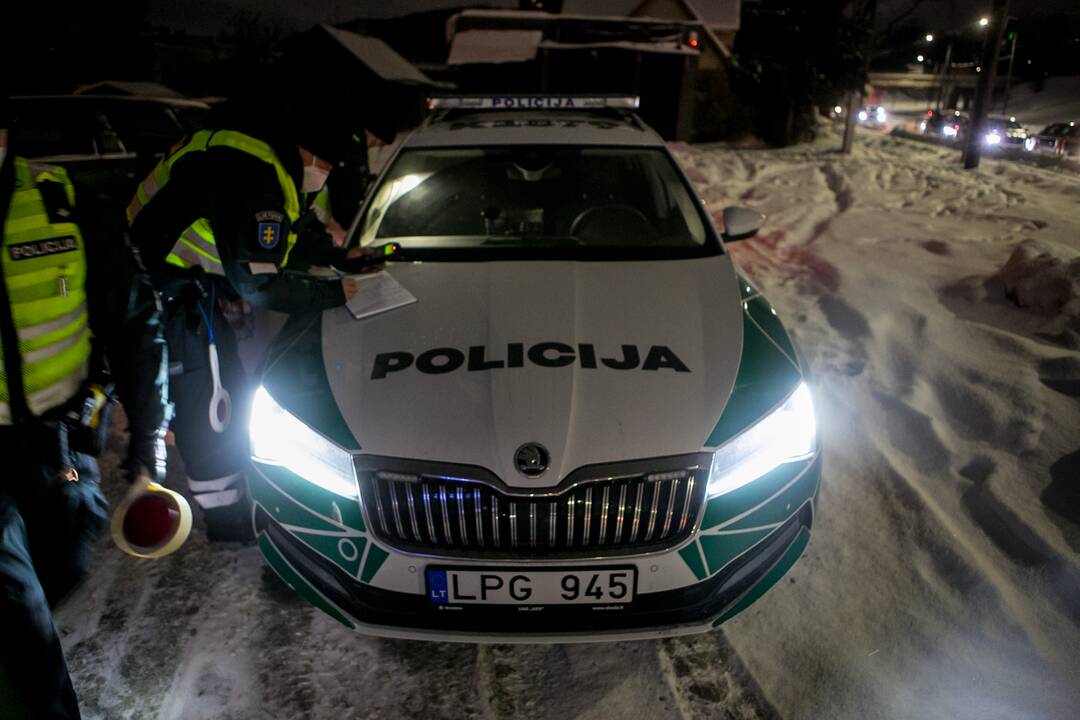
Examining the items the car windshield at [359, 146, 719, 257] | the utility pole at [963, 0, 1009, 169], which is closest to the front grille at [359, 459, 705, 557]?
the car windshield at [359, 146, 719, 257]

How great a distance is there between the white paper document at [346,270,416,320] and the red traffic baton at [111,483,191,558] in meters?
1.01

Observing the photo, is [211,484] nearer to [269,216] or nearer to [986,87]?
[269,216]

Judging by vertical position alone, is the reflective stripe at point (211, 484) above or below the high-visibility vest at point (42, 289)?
below

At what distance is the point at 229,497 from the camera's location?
9.36ft

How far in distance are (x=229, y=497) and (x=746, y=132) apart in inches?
818

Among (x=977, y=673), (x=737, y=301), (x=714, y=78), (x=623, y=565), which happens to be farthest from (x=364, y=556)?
(x=714, y=78)

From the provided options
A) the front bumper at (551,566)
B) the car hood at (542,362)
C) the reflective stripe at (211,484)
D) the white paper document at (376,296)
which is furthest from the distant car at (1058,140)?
the reflective stripe at (211,484)

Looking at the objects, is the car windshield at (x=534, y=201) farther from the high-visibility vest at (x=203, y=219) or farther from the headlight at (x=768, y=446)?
the headlight at (x=768, y=446)

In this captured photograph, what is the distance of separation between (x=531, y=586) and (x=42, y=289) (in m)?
1.36

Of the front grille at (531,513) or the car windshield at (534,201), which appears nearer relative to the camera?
the front grille at (531,513)

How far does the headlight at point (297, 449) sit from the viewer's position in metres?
2.03

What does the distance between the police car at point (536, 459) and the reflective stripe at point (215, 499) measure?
670 mm

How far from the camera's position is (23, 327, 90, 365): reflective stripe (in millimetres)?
1596

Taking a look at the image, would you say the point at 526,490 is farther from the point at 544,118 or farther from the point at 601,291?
the point at 544,118
